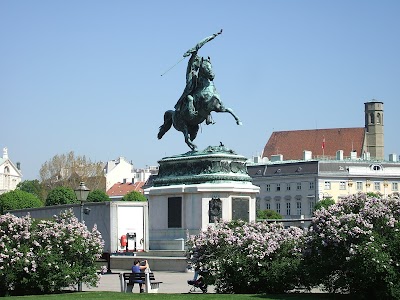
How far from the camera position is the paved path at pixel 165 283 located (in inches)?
1008

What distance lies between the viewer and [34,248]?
24.1 metres

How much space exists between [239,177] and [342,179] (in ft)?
298

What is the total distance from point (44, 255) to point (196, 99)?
51.9ft

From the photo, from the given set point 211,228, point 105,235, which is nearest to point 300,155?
point 105,235

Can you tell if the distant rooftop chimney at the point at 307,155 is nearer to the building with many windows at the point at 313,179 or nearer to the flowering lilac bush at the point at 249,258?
the building with many windows at the point at 313,179

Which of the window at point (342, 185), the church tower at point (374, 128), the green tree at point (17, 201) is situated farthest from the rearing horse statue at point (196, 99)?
the church tower at point (374, 128)

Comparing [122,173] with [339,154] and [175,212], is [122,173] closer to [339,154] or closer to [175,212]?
[339,154]

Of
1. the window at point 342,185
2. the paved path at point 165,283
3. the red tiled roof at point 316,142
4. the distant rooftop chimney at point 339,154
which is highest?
the red tiled roof at point 316,142

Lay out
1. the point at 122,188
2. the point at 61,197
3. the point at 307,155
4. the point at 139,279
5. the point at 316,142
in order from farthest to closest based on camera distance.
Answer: the point at 316,142 → the point at 122,188 → the point at 307,155 → the point at 61,197 → the point at 139,279

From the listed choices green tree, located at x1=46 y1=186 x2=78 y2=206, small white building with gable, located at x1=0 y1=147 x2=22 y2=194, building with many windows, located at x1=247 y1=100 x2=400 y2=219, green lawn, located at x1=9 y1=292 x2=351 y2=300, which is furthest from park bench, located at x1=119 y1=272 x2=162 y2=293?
small white building with gable, located at x1=0 y1=147 x2=22 y2=194

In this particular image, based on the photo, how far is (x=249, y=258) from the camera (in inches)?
890

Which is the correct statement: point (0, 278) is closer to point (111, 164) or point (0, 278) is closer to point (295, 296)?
point (295, 296)

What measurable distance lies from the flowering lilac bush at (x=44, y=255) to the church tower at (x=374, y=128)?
145817 mm

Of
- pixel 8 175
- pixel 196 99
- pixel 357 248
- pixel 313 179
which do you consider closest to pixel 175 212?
pixel 196 99
